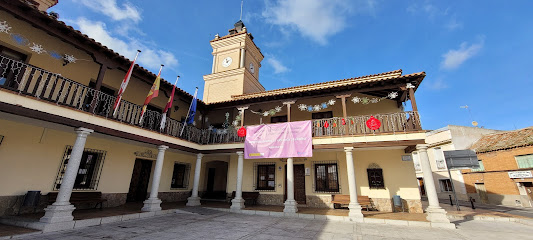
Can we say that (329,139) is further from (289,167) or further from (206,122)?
(206,122)

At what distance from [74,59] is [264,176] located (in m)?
10.9

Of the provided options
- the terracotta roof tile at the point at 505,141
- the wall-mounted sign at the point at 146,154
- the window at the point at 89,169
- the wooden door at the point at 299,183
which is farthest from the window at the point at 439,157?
the window at the point at 89,169

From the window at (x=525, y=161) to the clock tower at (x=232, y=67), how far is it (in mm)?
22343

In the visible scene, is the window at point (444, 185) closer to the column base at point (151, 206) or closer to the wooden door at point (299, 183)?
the wooden door at point (299, 183)

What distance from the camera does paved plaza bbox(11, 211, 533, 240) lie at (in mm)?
6168

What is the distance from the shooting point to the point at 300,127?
35.1 feet

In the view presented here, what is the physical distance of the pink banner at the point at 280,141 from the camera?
34.2ft

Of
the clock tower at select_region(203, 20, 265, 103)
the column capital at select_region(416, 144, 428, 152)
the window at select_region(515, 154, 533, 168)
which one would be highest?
the clock tower at select_region(203, 20, 265, 103)

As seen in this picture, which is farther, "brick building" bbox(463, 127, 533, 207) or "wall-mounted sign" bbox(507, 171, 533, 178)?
"brick building" bbox(463, 127, 533, 207)

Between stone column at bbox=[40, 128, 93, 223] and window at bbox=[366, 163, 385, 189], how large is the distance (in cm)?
1249

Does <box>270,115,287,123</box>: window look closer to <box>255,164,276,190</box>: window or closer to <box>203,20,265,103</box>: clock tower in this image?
<box>255,164,276,190</box>: window

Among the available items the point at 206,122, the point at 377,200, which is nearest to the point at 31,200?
the point at 206,122

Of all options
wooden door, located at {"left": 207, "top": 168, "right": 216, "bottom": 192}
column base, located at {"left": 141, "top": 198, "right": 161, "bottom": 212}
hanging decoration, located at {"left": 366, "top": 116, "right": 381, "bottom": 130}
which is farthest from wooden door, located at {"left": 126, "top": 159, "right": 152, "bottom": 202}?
hanging decoration, located at {"left": 366, "top": 116, "right": 381, "bottom": 130}

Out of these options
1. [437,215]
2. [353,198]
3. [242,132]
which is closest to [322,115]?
[242,132]
